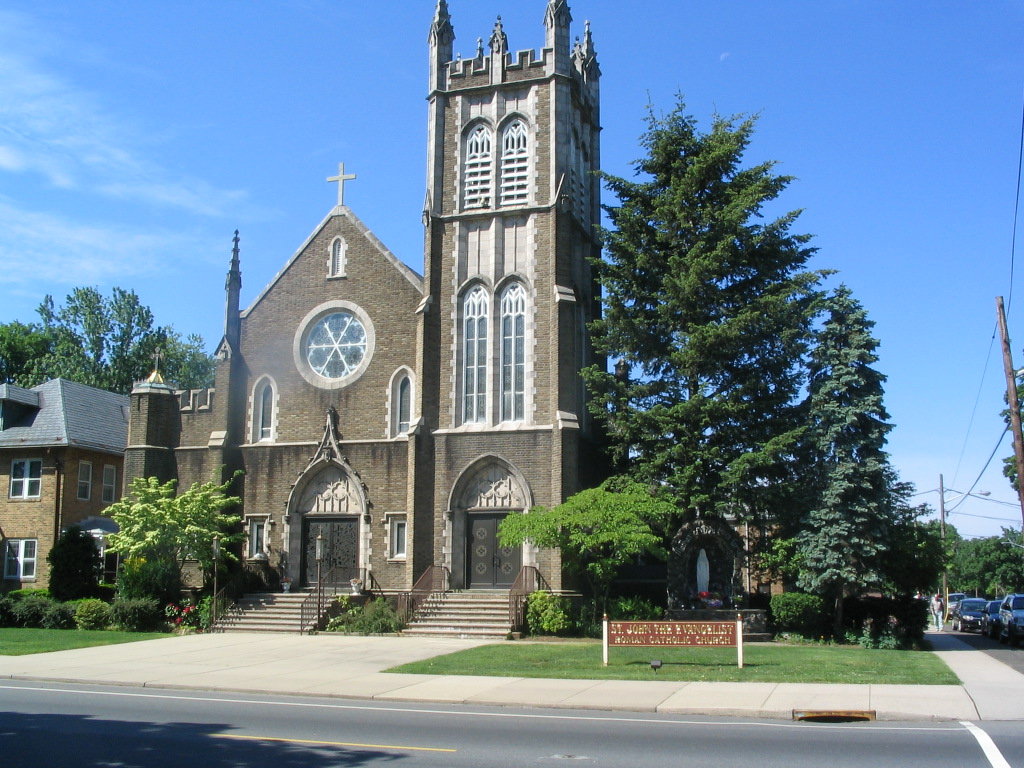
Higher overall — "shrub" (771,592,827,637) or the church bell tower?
the church bell tower

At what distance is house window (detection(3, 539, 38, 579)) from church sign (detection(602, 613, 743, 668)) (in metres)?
25.1

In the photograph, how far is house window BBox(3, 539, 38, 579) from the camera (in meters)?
35.8

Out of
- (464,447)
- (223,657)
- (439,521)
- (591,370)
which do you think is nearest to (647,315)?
(591,370)

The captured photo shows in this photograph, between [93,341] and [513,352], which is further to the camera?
[93,341]

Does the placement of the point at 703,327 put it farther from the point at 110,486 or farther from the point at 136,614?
the point at 110,486

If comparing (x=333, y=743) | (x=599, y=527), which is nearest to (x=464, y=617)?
(x=599, y=527)

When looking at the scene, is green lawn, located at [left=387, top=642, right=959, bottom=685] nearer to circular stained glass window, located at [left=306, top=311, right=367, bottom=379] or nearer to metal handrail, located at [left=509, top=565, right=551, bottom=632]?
metal handrail, located at [left=509, top=565, right=551, bottom=632]

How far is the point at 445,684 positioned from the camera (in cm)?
1670

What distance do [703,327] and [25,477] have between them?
24.9m

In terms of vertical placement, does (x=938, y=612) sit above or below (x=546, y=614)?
below

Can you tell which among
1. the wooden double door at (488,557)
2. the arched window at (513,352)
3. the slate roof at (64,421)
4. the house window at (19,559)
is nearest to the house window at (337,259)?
the arched window at (513,352)

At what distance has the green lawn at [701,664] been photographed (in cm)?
1697

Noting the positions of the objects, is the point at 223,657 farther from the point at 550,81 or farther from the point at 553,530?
the point at 550,81

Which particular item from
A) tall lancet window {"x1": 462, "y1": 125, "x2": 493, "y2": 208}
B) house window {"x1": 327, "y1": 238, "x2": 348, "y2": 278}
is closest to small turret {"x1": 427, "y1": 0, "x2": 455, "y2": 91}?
tall lancet window {"x1": 462, "y1": 125, "x2": 493, "y2": 208}
